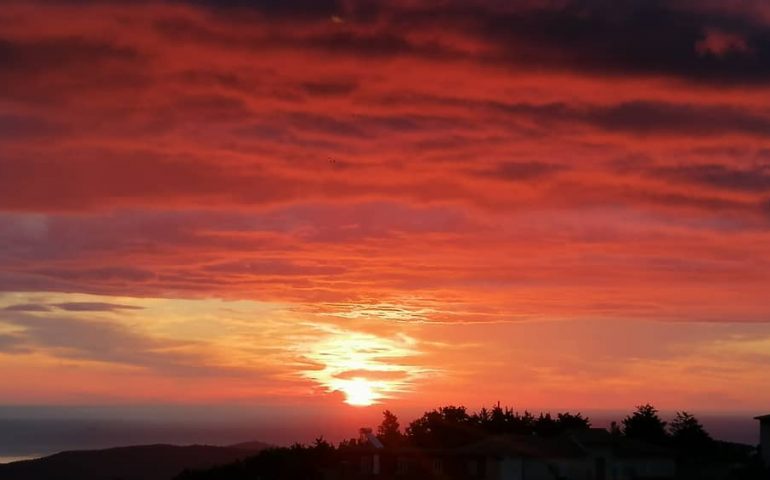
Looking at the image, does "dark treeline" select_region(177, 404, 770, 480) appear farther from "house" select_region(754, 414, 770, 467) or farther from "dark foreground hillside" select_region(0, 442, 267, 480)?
"dark foreground hillside" select_region(0, 442, 267, 480)

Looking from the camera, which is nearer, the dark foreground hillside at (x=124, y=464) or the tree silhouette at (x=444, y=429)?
the tree silhouette at (x=444, y=429)

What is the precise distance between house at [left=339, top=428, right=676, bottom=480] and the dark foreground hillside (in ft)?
97.0

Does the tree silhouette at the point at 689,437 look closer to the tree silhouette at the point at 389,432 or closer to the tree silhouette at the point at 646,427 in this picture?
the tree silhouette at the point at 646,427

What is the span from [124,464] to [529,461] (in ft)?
187

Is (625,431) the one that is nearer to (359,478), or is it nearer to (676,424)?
(676,424)

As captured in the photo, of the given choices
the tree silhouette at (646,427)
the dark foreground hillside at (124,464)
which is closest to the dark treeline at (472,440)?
the tree silhouette at (646,427)

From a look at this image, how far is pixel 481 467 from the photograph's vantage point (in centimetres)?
6625

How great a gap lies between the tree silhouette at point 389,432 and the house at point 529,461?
7.96m

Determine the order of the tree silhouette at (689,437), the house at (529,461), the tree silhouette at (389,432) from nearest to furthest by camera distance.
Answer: the house at (529,461)
the tree silhouette at (689,437)
the tree silhouette at (389,432)

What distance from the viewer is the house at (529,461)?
6569cm

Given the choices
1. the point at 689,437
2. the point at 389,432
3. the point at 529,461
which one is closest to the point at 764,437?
the point at 689,437

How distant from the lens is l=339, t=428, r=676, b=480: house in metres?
65.7

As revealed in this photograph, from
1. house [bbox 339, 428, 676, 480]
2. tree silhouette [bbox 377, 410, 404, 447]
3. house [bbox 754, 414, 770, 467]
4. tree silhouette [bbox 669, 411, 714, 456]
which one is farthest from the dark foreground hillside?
house [bbox 754, 414, 770, 467]

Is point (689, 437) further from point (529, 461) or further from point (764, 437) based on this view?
point (529, 461)
